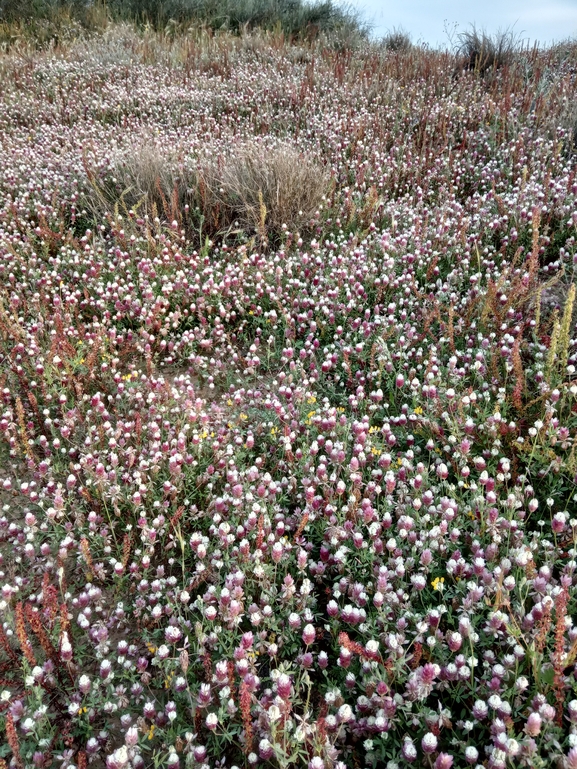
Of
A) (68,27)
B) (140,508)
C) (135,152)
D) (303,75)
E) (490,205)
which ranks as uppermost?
(68,27)

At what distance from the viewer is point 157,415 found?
3885 millimetres

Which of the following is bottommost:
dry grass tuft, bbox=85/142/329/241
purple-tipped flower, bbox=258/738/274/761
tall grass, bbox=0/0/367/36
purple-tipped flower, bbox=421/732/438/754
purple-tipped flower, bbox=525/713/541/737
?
purple-tipped flower, bbox=258/738/274/761

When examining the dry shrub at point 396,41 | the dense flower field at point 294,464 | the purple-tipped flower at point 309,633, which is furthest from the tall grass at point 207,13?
the purple-tipped flower at point 309,633

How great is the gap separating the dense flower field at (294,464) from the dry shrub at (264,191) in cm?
7

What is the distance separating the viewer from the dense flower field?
2258mm

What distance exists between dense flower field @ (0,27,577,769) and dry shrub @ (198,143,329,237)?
7 cm

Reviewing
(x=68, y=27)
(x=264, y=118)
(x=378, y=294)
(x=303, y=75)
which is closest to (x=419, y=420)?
(x=378, y=294)

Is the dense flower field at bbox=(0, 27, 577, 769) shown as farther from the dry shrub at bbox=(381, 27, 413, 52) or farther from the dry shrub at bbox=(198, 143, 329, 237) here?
the dry shrub at bbox=(381, 27, 413, 52)

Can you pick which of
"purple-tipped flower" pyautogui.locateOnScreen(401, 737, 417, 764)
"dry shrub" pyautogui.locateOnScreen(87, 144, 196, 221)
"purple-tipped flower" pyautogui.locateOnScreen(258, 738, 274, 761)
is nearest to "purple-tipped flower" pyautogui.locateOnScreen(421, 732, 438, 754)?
"purple-tipped flower" pyautogui.locateOnScreen(401, 737, 417, 764)

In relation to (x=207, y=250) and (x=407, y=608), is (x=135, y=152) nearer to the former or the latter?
(x=207, y=250)

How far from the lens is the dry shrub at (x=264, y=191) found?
6203 mm

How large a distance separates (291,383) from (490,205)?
3492 millimetres

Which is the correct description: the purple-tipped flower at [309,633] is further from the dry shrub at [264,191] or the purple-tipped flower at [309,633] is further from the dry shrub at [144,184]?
the dry shrub at [144,184]

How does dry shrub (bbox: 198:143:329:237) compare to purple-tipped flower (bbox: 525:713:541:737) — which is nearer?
purple-tipped flower (bbox: 525:713:541:737)
